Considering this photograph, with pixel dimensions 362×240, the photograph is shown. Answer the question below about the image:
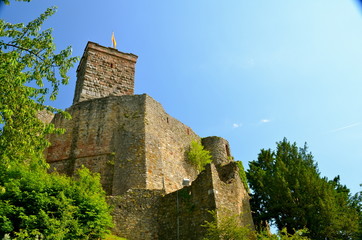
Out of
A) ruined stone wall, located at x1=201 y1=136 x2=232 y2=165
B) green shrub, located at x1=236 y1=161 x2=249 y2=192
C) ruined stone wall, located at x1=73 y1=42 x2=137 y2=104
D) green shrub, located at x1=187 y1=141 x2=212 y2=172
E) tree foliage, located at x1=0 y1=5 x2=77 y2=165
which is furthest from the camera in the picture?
ruined stone wall, located at x1=73 y1=42 x2=137 y2=104

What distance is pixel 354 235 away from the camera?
1551 cm

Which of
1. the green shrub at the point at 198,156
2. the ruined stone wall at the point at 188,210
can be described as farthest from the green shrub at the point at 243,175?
the ruined stone wall at the point at 188,210

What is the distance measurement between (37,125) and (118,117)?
29.8ft

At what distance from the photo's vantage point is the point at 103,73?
23.6 m

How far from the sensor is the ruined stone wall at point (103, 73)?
74.6 feet

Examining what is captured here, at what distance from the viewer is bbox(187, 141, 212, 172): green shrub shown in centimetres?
2089

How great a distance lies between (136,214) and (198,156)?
7417mm

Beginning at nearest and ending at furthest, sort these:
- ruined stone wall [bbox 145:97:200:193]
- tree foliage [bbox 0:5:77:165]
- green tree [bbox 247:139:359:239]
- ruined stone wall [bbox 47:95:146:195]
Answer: tree foliage [bbox 0:5:77:165]
green tree [bbox 247:139:359:239]
ruined stone wall [bbox 47:95:146:195]
ruined stone wall [bbox 145:97:200:193]

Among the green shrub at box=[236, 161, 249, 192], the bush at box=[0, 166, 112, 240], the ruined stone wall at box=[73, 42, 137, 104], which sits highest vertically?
the ruined stone wall at box=[73, 42, 137, 104]

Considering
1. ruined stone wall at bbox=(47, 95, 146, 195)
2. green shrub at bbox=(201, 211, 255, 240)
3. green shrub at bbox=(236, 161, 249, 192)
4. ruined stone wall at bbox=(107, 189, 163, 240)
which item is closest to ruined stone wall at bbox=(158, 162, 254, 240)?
ruined stone wall at bbox=(107, 189, 163, 240)

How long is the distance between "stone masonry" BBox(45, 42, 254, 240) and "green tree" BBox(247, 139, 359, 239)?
1941 mm

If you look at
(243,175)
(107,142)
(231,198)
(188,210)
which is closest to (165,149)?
(107,142)

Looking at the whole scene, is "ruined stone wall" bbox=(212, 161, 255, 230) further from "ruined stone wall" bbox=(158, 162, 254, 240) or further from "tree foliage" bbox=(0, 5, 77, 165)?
"tree foliage" bbox=(0, 5, 77, 165)

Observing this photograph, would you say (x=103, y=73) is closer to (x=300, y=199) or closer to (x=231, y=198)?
(x=231, y=198)
